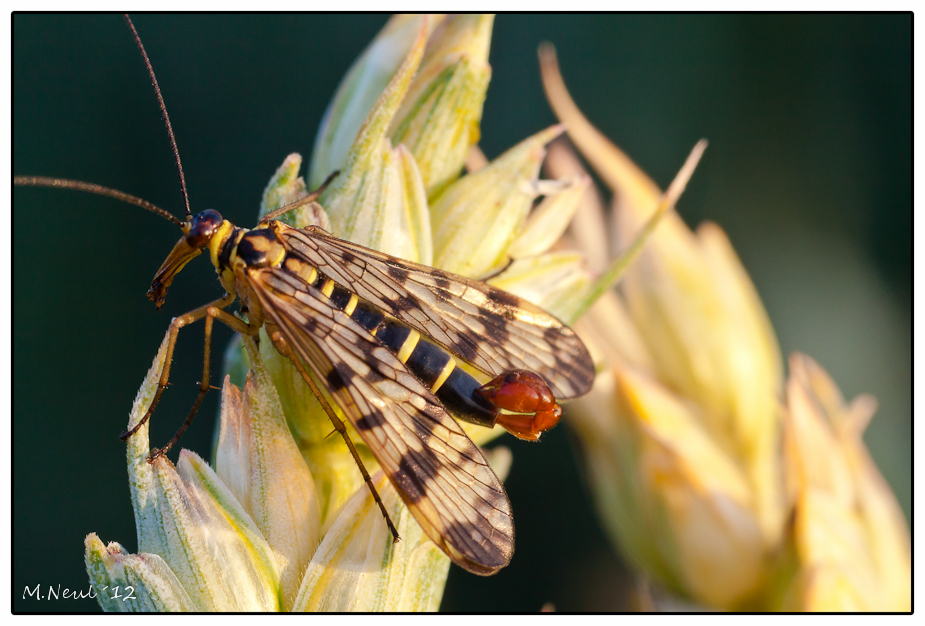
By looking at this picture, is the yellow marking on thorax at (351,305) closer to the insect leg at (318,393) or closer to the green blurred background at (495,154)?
the insect leg at (318,393)

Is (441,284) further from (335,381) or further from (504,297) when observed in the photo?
(335,381)

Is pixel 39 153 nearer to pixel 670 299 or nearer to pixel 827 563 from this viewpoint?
pixel 670 299

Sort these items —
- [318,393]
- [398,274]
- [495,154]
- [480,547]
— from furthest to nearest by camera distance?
[495,154] < [398,274] < [318,393] < [480,547]

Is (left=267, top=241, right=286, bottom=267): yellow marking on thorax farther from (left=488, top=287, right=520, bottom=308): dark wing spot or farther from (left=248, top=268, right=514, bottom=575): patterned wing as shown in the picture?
(left=488, top=287, right=520, bottom=308): dark wing spot
